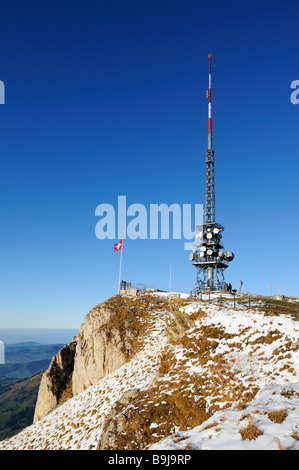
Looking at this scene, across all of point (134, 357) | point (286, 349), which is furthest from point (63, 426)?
point (286, 349)

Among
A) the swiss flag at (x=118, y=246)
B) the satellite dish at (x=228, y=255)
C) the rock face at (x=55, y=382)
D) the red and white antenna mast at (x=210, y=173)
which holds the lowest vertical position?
the rock face at (x=55, y=382)

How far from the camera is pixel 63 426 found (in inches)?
1023

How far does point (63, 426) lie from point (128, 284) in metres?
27.7

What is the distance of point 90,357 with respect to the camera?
3762 centimetres

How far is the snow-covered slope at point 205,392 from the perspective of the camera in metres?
10.3

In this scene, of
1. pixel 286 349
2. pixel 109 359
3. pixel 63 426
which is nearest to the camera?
pixel 286 349

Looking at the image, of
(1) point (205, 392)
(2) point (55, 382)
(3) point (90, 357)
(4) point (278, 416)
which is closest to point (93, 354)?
(3) point (90, 357)

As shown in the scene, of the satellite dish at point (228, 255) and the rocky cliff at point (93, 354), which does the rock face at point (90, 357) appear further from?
the satellite dish at point (228, 255)

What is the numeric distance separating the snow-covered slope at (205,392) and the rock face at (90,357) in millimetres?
4519

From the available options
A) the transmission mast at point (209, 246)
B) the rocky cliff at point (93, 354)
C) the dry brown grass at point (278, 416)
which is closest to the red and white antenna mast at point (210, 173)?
the transmission mast at point (209, 246)

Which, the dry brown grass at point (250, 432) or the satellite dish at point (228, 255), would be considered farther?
the satellite dish at point (228, 255)

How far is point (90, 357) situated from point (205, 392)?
24649 millimetres

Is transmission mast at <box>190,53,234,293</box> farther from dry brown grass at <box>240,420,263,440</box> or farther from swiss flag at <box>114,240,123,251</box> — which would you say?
dry brown grass at <box>240,420,263,440</box>
